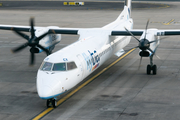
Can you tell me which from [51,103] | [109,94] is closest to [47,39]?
[109,94]

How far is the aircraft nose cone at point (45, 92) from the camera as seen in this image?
16.8m

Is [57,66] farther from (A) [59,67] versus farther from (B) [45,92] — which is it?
(B) [45,92]

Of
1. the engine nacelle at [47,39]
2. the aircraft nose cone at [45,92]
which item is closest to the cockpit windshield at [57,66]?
the aircraft nose cone at [45,92]

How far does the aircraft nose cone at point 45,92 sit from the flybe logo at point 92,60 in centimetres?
426

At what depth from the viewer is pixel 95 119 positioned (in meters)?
16.2

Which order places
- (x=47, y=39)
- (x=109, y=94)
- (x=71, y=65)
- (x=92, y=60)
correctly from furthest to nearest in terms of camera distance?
(x=47, y=39)
(x=92, y=60)
(x=109, y=94)
(x=71, y=65)

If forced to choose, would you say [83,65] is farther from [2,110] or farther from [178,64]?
[178,64]

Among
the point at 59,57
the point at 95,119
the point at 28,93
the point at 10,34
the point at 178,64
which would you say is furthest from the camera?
the point at 10,34

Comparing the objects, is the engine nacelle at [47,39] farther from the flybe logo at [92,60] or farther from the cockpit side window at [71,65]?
the cockpit side window at [71,65]

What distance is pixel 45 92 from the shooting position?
1680cm

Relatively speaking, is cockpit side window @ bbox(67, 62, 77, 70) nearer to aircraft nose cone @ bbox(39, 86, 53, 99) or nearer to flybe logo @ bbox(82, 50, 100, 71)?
flybe logo @ bbox(82, 50, 100, 71)

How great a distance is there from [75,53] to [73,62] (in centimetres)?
105

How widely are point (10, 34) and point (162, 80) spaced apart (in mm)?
29701

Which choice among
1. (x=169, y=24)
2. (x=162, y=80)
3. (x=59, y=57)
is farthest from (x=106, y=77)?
(x=169, y=24)
